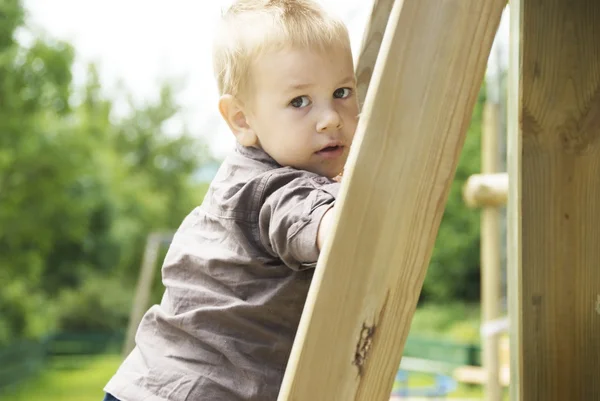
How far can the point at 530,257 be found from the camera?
1.08m

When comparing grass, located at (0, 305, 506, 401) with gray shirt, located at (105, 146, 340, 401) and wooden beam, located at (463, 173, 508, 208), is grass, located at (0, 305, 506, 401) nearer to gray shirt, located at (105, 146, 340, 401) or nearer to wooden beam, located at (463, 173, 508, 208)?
wooden beam, located at (463, 173, 508, 208)

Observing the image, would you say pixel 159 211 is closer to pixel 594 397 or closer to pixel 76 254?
pixel 76 254

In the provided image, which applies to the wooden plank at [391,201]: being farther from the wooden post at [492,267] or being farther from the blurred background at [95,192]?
the blurred background at [95,192]

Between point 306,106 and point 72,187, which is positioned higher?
point 306,106

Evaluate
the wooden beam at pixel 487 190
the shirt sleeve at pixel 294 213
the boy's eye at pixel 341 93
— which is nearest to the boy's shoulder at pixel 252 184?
the shirt sleeve at pixel 294 213

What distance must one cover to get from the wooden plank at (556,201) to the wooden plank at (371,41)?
25 centimetres

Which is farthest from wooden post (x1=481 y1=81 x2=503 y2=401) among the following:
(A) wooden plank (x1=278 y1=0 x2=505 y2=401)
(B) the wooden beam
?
(A) wooden plank (x1=278 y1=0 x2=505 y2=401)

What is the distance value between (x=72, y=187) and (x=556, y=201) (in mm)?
11689

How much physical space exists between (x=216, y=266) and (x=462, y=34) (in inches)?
19.8

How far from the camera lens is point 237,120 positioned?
1132 millimetres

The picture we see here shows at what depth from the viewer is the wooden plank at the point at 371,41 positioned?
129cm

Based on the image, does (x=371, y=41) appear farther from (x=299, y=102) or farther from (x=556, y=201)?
(x=556, y=201)

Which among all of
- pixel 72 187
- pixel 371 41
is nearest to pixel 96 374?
pixel 72 187

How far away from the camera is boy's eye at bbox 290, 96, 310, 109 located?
3.47 feet
